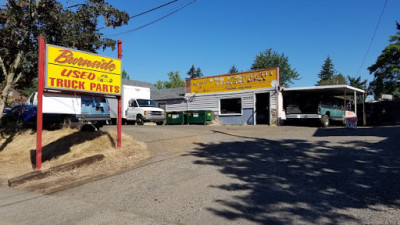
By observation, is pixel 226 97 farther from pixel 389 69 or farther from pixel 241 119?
pixel 389 69

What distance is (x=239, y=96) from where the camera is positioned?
21641 mm

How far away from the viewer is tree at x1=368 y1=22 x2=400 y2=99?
35.9 metres

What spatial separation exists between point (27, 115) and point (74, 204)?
11473 millimetres

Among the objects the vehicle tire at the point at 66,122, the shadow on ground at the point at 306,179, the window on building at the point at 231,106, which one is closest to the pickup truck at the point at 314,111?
the window on building at the point at 231,106

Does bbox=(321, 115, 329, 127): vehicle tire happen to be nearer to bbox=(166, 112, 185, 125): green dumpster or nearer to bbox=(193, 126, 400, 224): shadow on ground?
bbox=(193, 126, 400, 224): shadow on ground

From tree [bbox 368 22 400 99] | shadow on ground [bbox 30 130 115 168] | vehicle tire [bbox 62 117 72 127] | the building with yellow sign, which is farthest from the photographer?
tree [bbox 368 22 400 99]

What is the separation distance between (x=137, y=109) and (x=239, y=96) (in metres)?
7.45

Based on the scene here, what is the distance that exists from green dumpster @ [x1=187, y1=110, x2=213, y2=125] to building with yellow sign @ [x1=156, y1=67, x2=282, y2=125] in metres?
1.71

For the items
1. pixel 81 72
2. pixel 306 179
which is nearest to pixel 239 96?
pixel 81 72

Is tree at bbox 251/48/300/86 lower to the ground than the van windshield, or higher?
higher

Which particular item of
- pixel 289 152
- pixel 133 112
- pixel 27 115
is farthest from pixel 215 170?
pixel 133 112

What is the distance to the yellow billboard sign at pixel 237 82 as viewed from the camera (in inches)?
784

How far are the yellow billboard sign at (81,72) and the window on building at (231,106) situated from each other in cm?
1382

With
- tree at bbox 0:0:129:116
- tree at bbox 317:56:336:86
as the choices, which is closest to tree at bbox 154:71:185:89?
tree at bbox 317:56:336:86
